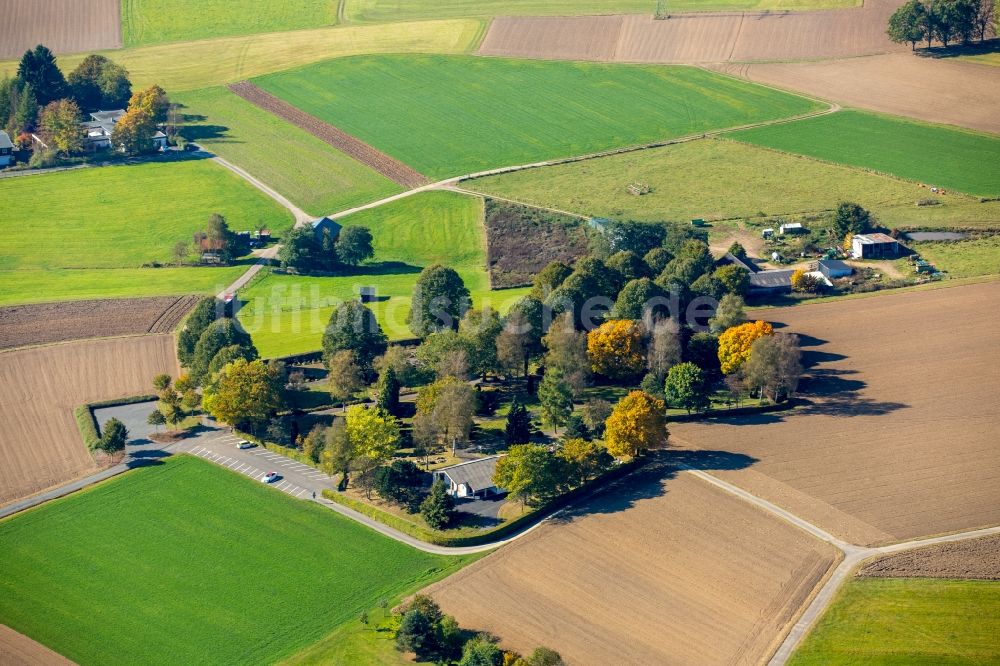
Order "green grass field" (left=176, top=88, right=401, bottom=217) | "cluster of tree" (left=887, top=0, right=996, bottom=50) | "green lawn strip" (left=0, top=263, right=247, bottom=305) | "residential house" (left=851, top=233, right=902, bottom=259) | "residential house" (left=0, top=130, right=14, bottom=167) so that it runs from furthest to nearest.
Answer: "cluster of tree" (left=887, top=0, right=996, bottom=50) < "residential house" (left=0, top=130, right=14, bottom=167) < "green grass field" (left=176, top=88, right=401, bottom=217) < "residential house" (left=851, top=233, right=902, bottom=259) < "green lawn strip" (left=0, top=263, right=247, bottom=305)

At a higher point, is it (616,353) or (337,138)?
(337,138)

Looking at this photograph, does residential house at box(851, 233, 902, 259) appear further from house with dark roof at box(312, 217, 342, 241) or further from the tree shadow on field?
house with dark roof at box(312, 217, 342, 241)

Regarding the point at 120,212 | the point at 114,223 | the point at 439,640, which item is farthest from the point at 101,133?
the point at 439,640

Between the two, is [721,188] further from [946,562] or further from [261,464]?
[946,562]

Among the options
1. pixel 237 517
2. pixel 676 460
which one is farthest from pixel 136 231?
pixel 676 460

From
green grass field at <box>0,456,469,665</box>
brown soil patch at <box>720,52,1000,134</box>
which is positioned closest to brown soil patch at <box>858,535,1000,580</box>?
green grass field at <box>0,456,469,665</box>

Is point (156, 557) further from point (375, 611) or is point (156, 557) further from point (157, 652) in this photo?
point (375, 611)

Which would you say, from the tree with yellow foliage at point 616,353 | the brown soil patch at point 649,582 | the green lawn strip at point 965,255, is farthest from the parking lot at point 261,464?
the green lawn strip at point 965,255
